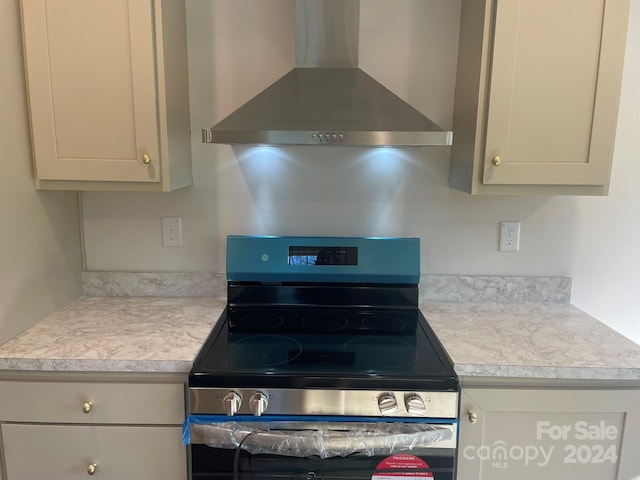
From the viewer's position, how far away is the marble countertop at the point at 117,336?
1311mm

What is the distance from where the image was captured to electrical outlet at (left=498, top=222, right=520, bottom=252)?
Answer: 1851 mm

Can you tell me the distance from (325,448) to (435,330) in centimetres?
57

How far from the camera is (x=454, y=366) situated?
1.31 meters

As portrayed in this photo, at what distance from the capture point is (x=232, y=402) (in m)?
1.25

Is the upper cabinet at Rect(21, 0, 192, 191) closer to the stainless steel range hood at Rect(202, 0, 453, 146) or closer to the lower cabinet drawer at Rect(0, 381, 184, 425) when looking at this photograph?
the stainless steel range hood at Rect(202, 0, 453, 146)

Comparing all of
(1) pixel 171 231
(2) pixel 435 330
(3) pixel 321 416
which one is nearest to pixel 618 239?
(2) pixel 435 330

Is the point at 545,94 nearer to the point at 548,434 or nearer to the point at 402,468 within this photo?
the point at 548,434

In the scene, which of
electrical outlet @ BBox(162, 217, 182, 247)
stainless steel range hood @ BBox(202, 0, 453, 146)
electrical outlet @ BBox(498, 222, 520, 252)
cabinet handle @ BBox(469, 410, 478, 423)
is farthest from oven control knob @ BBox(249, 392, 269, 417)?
electrical outlet @ BBox(498, 222, 520, 252)

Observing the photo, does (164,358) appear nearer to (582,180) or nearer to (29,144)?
(29,144)

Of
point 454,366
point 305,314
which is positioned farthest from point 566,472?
point 305,314

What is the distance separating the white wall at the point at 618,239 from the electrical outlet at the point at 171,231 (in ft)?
5.29

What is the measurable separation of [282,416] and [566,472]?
34.1 inches

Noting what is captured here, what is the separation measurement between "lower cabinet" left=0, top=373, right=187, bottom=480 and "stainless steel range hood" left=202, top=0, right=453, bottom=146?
2.54 feet

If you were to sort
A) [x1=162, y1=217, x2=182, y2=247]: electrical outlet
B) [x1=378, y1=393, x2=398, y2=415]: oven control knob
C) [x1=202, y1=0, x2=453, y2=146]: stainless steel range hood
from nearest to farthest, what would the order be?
[x1=378, y1=393, x2=398, y2=415]: oven control knob, [x1=202, y1=0, x2=453, y2=146]: stainless steel range hood, [x1=162, y1=217, x2=182, y2=247]: electrical outlet
